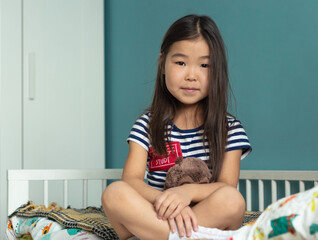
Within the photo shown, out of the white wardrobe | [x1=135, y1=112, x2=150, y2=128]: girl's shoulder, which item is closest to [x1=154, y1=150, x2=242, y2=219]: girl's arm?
[x1=135, y1=112, x2=150, y2=128]: girl's shoulder

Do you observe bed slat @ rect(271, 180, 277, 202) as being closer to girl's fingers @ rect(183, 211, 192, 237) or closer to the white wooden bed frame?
the white wooden bed frame

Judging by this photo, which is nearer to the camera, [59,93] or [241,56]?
[241,56]

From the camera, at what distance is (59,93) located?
2.10 meters

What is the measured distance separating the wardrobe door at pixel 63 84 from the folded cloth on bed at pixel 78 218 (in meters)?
0.54

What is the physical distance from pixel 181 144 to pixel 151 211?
1.10 feet

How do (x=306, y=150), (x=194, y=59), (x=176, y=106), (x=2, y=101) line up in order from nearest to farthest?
(x=194, y=59), (x=176, y=106), (x=306, y=150), (x=2, y=101)

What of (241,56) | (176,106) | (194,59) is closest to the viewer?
(194,59)

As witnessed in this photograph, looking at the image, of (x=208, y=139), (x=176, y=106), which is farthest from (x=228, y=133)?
(x=176, y=106)

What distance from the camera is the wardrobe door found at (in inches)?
79.0

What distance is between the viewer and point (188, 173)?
1146 millimetres

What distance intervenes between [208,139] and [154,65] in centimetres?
83

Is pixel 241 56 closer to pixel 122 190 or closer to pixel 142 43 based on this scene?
pixel 142 43

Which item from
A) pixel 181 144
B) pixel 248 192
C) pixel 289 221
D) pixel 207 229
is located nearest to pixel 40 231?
pixel 181 144

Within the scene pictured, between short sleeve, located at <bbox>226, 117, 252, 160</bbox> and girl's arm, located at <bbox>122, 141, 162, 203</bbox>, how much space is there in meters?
0.22
